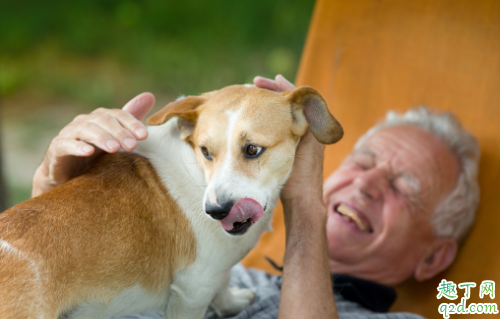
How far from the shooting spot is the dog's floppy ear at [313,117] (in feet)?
4.07

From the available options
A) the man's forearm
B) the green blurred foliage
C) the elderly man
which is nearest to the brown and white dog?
the man's forearm

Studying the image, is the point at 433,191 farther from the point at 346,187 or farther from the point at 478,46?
the point at 478,46

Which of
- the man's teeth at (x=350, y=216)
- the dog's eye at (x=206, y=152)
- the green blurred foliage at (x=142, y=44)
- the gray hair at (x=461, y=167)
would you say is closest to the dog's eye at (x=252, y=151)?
the dog's eye at (x=206, y=152)

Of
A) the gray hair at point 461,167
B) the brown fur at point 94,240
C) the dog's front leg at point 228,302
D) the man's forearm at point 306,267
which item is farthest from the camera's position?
the gray hair at point 461,167

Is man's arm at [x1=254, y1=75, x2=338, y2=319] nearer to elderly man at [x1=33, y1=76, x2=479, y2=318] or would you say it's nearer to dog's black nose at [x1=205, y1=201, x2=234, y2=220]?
elderly man at [x1=33, y1=76, x2=479, y2=318]

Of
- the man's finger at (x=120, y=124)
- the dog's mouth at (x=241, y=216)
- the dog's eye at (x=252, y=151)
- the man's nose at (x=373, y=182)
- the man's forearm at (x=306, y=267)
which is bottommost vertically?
the man's forearm at (x=306, y=267)

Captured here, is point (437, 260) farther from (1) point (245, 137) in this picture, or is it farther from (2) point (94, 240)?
(2) point (94, 240)

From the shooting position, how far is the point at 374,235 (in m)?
1.79

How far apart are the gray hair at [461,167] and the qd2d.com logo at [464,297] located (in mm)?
193

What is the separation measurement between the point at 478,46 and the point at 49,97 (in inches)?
163

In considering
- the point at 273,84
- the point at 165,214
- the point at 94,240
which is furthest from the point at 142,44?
the point at 94,240

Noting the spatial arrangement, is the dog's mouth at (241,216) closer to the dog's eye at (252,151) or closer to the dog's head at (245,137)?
the dog's head at (245,137)

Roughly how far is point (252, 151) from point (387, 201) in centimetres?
85

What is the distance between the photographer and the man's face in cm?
177
